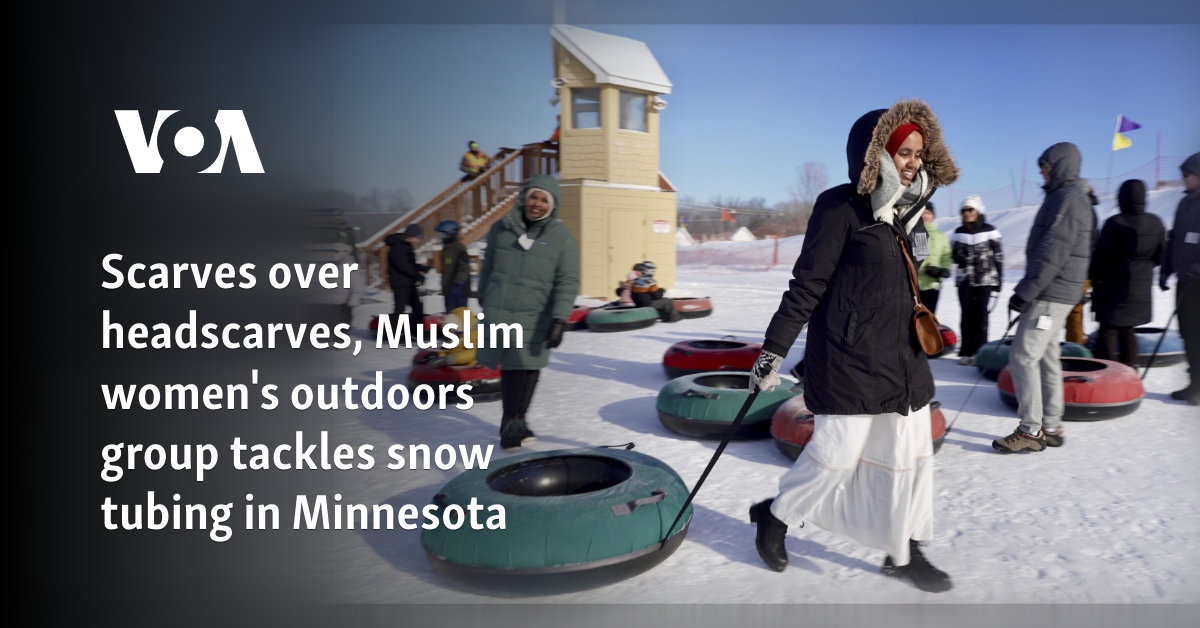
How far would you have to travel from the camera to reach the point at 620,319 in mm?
10625

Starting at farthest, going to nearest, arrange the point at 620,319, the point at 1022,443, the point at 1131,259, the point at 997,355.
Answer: the point at 620,319
the point at 997,355
the point at 1131,259
the point at 1022,443

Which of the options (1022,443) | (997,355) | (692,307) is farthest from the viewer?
(692,307)

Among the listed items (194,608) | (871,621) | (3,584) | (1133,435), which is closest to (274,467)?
(3,584)

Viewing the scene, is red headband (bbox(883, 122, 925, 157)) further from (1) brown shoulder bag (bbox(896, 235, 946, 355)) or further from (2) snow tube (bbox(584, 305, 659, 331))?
(2) snow tube (bbox(584, 305, 659, 331))

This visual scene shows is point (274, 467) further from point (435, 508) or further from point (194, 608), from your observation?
point (435, 508)

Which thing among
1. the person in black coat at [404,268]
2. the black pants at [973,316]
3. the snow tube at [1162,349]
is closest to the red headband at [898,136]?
the black pants at [973,316]

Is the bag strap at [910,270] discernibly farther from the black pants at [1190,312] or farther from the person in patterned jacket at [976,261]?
the person in patterned jacket at [976,261]

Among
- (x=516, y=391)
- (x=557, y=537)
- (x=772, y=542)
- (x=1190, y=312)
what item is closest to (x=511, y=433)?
(x=516, y=391)

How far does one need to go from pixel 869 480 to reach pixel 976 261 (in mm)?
5161

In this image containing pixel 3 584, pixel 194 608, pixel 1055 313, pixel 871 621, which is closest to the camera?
pixel 871 621

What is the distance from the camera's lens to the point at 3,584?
3.32 metres

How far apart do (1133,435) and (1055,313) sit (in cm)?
149

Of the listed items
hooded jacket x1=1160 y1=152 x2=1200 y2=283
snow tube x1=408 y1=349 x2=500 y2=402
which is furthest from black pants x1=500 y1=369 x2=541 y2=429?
hooded jacket x1=1160 y1=152 x2=1200 y2=283

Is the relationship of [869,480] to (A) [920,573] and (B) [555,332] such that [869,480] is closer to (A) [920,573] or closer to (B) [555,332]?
(A) [920,573]
